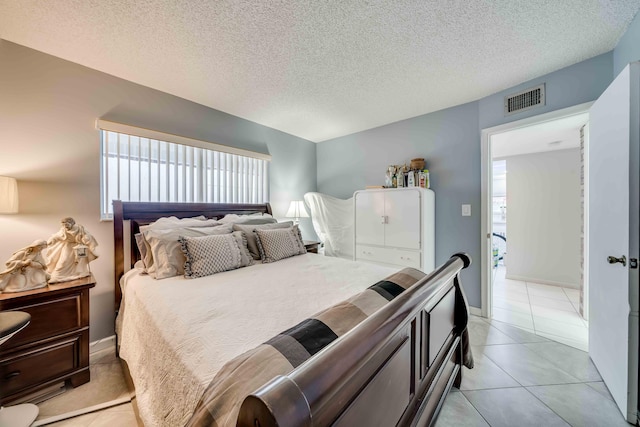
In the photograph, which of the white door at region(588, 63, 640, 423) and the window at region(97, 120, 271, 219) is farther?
the window at region(97, 120, 271, 219)

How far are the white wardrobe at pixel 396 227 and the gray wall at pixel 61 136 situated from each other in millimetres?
2475

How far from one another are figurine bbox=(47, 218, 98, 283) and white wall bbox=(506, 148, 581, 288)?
18.1ft

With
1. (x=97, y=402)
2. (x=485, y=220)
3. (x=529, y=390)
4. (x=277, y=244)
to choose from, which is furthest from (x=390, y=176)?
(x=97, y=402)

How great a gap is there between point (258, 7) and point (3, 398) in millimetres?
2797

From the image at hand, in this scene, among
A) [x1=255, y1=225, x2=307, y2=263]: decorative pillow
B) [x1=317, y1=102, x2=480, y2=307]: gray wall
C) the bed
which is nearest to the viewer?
the bed

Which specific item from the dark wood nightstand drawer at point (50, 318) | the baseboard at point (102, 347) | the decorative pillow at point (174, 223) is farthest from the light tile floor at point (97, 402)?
the decorative pillow at point (174, 223)

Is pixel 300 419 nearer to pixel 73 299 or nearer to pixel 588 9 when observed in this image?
pixel 73 299

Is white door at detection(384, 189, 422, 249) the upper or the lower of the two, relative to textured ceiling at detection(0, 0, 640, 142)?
lower

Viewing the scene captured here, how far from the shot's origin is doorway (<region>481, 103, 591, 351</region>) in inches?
103

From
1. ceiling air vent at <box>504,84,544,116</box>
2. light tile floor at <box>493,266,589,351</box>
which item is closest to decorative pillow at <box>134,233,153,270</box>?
light tile floor at <box>493,266,589,351</box>

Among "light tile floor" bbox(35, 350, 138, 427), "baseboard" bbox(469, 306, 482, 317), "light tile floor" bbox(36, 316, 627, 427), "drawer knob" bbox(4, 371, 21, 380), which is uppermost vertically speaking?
"drawer knob" bbox(4, 371, 21, 380)

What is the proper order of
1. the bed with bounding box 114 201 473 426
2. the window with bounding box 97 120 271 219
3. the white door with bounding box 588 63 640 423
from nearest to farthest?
the bed with bounding box 114 201 473 426 < the white door with bounding box 588 63 640 423 < the window with bounding box 97 120 271 219

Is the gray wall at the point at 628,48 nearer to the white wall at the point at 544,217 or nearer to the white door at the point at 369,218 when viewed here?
the white door at the point at 369,218

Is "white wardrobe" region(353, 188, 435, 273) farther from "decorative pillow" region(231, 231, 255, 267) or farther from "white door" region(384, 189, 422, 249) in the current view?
"decorative pillow" region(231, 231, 255, 267)
